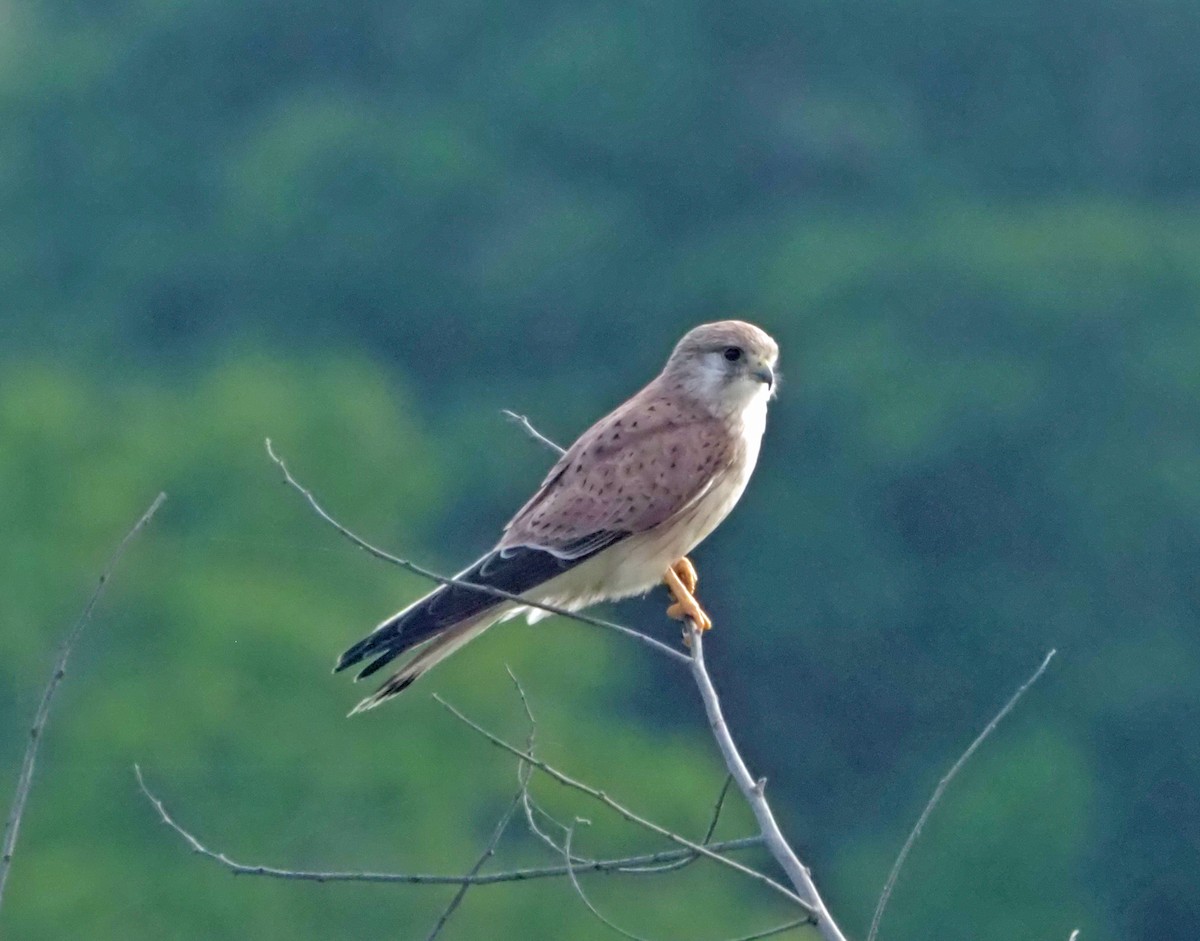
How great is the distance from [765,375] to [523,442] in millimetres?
11732

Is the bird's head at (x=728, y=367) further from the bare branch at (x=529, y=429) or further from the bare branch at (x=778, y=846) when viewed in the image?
the bare branch at (x=778, y=846)

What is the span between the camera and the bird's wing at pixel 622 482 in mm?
3990

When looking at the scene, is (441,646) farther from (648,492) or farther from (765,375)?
(765,375)

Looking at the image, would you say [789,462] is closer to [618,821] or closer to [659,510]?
[618,821]

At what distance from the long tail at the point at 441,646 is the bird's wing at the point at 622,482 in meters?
0.25

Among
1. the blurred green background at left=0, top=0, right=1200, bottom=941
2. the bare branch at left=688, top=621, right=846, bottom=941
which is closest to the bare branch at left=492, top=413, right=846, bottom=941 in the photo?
the bare branch at left=688, top=621, right=846, bottom=941

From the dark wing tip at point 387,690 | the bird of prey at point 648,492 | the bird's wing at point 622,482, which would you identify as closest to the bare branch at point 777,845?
the dark wing tip at point 387,690

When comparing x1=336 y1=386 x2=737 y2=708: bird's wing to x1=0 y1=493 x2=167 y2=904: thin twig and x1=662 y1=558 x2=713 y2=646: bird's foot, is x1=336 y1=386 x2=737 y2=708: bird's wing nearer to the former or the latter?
x1=662 y1=558 x2=713 y2=646: bird's foot

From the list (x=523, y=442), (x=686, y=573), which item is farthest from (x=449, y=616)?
(x=523, y=442)

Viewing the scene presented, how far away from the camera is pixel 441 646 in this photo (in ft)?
12.1

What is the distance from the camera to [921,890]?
13859 mm

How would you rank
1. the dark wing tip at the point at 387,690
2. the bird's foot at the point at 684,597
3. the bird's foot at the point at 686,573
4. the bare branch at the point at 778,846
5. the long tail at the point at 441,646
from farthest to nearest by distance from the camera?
the bird's foot at the point at 686,573 → the bird's foot at the point at 684,597 → the long tail at the point at 441,646 → the dark wing tip at the point at 387,690 → the bare branch at the point at 778,846

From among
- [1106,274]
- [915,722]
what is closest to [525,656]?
[915,722]

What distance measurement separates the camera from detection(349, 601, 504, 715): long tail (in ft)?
11.6
